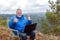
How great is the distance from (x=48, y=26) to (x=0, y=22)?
5822 mm

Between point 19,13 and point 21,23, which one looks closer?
point 19,13

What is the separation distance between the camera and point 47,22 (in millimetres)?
13102

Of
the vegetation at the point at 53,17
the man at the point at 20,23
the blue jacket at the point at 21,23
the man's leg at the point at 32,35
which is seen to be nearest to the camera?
the man at the point at 20,23

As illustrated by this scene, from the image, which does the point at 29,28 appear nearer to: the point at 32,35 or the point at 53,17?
the point at 32,35

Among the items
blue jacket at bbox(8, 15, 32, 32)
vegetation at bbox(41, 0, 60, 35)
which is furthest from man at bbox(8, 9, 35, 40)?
vegetation at bbox(41, 0, 60, 35)

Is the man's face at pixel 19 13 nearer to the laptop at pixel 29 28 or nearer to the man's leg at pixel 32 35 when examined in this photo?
the laptop at pixel 29 28

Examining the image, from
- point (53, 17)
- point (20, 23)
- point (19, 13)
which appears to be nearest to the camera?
point (19, 13)

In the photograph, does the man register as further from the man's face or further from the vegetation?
the vegetation

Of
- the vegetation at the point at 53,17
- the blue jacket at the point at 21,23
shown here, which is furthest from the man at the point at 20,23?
the vegetation at the point at 53,17

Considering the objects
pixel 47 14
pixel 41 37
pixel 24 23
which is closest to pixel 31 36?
pixel 24 23

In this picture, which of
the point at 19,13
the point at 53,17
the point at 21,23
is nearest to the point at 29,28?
the point at 21,23

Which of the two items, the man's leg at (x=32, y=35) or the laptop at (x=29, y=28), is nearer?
the laptop at (x=29, y=28)

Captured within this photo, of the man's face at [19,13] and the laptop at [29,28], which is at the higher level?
the man's face at [19,13]

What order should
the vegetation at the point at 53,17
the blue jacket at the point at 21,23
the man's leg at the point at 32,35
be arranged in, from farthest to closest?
1. the vegetation at the point at 53,17
2. the man's leg at the point at 32,35
3. the blue jacket at the point at 21,23
